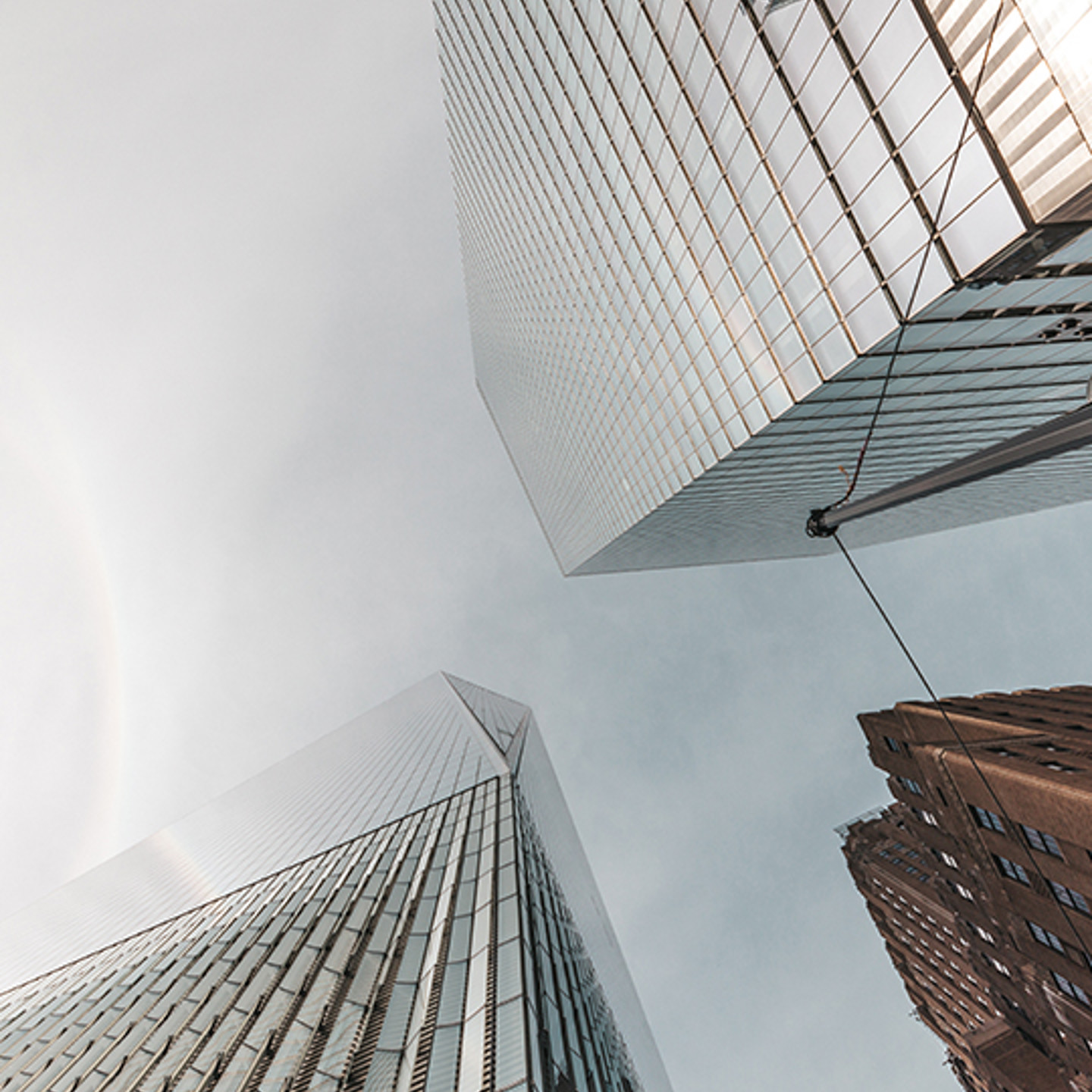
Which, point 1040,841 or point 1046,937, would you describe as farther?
point 1046,937

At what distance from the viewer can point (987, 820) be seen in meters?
38.1

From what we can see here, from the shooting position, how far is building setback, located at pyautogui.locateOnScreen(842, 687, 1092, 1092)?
31938mm

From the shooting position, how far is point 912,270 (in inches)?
782

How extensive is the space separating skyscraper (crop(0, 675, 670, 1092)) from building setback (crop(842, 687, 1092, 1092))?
22.4 metres

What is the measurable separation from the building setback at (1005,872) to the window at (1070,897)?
8 centimetres

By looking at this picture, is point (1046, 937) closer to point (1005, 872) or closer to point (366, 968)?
point (1005, 872)

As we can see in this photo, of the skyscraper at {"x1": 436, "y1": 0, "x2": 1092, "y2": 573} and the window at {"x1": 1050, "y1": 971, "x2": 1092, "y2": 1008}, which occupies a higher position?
the skyscraper at {"x1": 436, "y1": 0, "x2": 1092, "y2": 573}

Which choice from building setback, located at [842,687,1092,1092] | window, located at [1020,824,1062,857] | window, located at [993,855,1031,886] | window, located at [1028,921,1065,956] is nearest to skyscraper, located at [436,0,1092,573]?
building setback, located at [842,687,1092,1092]

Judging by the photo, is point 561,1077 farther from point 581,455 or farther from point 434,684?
point 434,684

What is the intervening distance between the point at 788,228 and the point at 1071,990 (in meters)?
46.3

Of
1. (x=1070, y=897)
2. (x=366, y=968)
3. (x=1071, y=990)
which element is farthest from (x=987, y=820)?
(x=366, y=968)

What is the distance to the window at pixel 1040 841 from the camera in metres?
32.1

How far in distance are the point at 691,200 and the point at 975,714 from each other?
42274mm

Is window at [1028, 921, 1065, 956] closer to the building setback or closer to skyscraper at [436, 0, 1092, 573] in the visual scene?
the building setback
